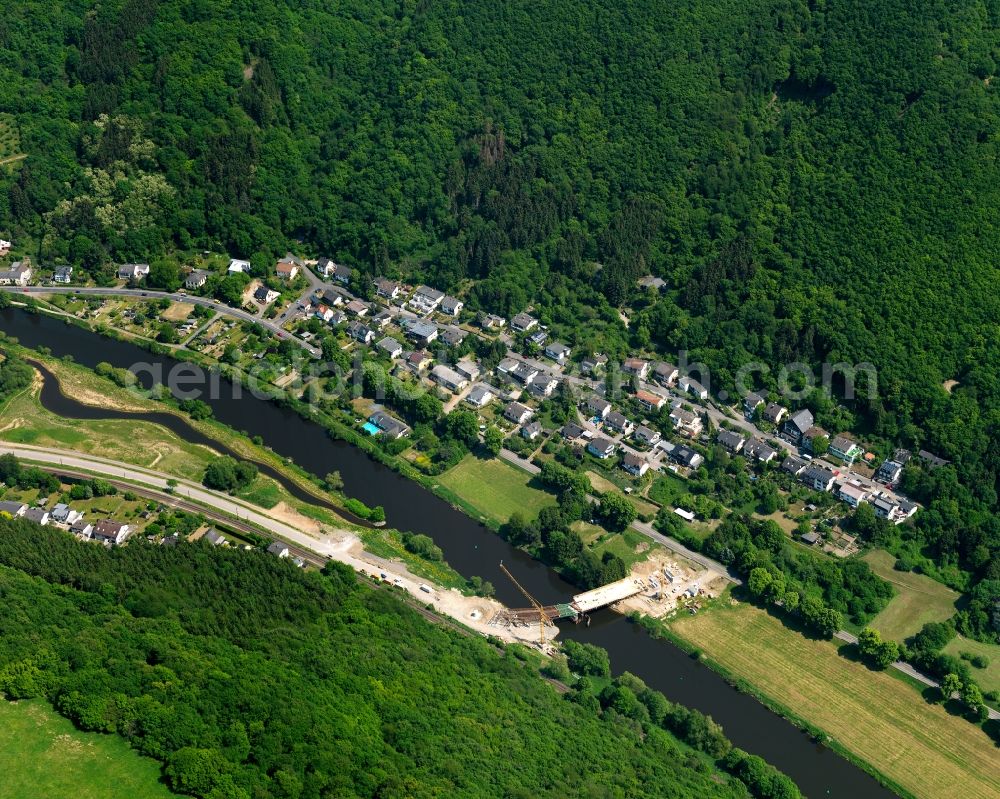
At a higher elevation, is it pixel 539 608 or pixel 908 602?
pixel 908 602

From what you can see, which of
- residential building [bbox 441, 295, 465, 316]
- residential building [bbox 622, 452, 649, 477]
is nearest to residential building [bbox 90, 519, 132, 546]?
residential building [bbox 622, 452, 649, 477]

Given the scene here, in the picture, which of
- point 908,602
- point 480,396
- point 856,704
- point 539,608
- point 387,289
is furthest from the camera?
point 387,289

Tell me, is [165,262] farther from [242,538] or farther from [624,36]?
[624,36]

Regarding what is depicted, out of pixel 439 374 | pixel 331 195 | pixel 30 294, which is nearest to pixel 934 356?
pixel 439 374

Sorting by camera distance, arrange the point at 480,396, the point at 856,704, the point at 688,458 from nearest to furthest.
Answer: the point at 856,704 < the point at 688,458 < the point at 480,396

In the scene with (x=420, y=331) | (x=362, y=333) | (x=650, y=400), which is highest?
(x=650, y=400)

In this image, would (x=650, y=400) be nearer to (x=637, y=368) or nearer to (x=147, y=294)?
(x=637, y=368)

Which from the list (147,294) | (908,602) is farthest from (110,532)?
(908,602)

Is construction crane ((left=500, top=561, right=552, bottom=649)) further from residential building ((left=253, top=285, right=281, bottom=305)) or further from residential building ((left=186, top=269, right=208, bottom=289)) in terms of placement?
residential building ((left=186, top=269, right=208, bottom=289))
